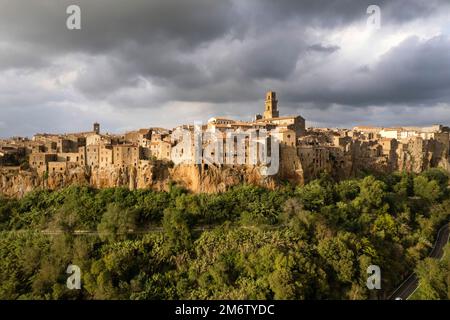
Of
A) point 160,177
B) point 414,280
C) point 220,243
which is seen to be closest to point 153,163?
point 160,177

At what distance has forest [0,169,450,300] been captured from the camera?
85.4 ft

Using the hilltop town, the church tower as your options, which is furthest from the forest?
the church tower

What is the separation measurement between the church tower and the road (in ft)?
92.3

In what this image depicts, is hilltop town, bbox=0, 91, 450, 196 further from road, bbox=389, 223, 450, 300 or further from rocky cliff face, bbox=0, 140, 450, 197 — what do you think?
road, bbox=389, 223, 450, 300

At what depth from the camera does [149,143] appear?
126ft

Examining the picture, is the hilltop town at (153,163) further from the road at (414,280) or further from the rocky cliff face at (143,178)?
the road at (414,280)

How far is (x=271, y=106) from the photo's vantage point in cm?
5694

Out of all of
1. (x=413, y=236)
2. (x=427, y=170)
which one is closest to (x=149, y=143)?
(x=413, y=236)

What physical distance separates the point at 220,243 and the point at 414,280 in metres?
16.0

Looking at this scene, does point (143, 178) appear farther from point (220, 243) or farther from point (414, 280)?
point (414, 280)

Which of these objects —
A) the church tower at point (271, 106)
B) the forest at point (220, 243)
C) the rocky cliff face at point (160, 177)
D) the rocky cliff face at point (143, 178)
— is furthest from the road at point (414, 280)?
the church tower at point (271, 106)

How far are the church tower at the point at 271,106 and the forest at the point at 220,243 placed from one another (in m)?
20.4

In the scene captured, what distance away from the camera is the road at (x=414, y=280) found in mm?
27444
